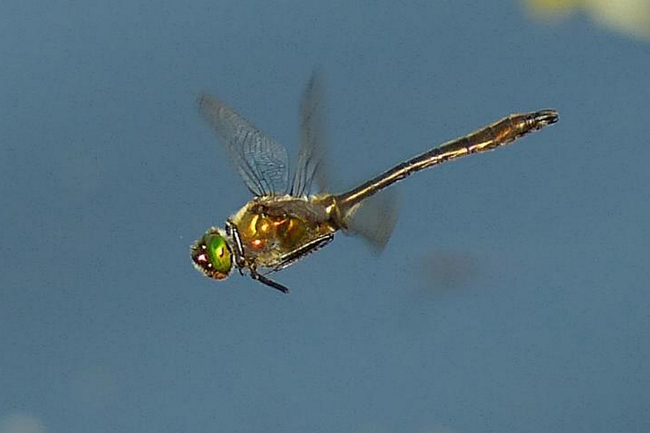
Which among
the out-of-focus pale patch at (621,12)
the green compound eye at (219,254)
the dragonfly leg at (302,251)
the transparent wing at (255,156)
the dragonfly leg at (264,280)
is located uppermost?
the out-of-focus pale patch at (621,12)

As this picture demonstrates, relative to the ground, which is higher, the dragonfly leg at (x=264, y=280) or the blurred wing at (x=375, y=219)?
the blurred wing at (x=375, y=219)

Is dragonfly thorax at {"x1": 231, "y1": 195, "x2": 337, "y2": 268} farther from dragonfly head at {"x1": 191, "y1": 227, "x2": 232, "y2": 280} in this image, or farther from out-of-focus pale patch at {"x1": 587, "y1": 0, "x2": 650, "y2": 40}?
out-of-focus pale patch at {"x1": 587, "y1": 0, "x2": 650, "y2": 40}

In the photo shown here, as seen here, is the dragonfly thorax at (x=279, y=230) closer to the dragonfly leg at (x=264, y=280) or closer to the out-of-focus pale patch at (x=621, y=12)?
the dragonfly leg at (x=264, y=280)

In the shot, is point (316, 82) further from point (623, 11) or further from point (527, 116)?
point (623, 11)

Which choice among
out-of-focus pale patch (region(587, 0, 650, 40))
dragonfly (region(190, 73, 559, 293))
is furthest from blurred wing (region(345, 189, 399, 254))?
out-of-focus pale patch (region(587, 0, 650, 40))

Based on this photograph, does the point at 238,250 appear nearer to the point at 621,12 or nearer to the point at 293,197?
the point at 293,197

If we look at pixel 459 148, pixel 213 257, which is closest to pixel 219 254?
pixel 213 257

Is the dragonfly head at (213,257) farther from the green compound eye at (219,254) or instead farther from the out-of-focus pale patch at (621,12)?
the out-of-focus pale patch at (621,12)

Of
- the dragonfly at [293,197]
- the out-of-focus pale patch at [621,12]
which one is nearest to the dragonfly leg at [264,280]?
the dragonfly at [293,197]
